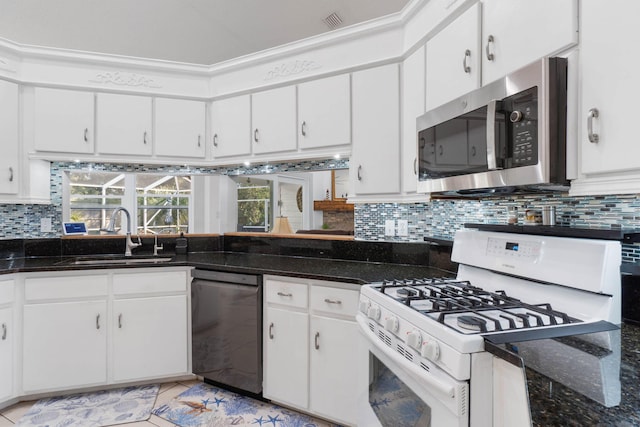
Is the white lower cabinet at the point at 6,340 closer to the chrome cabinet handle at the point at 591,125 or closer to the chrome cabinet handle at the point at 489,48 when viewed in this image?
the chrome cabinet handle at the point at 489,48

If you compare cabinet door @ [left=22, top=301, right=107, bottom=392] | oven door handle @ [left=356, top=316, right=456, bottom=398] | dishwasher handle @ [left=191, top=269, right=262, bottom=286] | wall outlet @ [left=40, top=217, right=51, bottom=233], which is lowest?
cabinet door @ [left=22, top=301, right=107, bottom=392]

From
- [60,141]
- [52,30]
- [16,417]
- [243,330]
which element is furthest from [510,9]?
[16,417]

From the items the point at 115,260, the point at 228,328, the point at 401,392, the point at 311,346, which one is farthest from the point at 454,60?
the point at 115,260

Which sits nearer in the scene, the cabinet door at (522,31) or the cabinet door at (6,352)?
the cabinet door at (522,31)

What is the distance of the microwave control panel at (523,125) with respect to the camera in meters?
1.22

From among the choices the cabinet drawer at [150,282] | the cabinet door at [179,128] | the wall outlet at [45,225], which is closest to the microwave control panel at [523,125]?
the cabinet drawer at [150,282]

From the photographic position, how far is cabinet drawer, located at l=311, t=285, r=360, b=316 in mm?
1996

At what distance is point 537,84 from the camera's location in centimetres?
120

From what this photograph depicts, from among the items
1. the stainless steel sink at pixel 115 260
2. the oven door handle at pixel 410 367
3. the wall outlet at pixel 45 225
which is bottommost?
the oven door handle at pixel 410 367

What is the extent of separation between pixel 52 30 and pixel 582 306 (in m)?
3.40

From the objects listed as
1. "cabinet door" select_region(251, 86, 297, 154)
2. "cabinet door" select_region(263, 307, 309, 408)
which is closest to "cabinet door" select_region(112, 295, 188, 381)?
"cabinet door" select_region(263, 307, 309, 408)

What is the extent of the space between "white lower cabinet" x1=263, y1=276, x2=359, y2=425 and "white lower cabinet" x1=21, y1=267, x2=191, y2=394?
762 mm

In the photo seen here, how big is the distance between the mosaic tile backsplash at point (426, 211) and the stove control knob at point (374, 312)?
835 mm

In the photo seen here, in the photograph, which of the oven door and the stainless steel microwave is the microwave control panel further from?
the oven door
